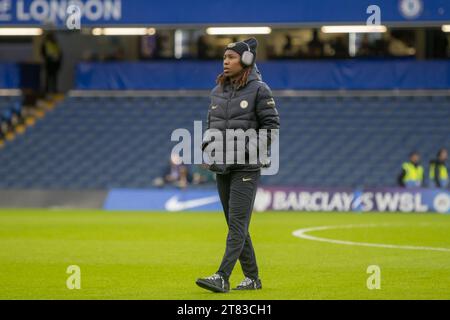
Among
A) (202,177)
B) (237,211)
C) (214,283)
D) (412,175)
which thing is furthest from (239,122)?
(202,177)

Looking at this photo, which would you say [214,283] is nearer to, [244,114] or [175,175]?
[244,114]

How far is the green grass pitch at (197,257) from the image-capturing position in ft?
35.6

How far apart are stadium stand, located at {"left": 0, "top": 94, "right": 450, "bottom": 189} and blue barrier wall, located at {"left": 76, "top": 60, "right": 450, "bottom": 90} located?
46cm

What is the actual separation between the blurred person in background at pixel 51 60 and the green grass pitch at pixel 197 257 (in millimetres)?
12825

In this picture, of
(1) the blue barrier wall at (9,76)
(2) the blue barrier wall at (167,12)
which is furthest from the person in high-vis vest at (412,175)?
(1) the blue barrier wall at (9,76)

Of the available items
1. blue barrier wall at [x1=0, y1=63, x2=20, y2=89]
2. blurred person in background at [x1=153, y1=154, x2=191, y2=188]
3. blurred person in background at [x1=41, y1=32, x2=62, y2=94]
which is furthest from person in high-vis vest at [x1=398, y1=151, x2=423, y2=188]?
blue barrier wall at [x1=0, y1=63, x2=20, y2=89]

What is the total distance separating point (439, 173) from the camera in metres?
28.7

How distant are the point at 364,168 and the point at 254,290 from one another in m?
21.1

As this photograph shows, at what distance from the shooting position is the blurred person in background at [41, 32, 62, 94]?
1433 inches

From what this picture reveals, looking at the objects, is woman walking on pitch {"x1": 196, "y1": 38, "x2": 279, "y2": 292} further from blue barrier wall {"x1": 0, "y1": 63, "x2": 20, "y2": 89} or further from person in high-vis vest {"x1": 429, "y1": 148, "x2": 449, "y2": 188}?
blue barrier wall {"x1": 0, "y1": 63, "x2": 20, "y2": 89}

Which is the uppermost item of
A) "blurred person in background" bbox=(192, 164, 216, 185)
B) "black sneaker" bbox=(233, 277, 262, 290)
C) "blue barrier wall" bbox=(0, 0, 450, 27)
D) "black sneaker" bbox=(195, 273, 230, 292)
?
"blue barrier wall" bbox=(0, 0, 450, 27)

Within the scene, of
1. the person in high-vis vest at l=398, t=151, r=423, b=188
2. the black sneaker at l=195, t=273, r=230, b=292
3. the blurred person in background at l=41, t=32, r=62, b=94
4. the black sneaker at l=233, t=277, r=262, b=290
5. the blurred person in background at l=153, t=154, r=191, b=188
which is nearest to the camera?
the black sneaker at l=195, t=273, r=230, b=292

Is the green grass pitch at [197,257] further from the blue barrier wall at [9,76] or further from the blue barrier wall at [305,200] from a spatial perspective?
the blue barrier wall at [9,76]

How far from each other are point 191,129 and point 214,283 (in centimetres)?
2352
